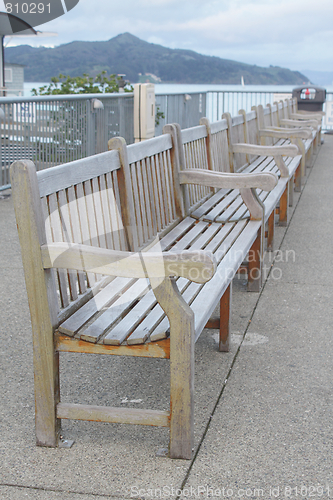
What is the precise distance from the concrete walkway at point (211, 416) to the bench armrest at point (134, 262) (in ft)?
2.49

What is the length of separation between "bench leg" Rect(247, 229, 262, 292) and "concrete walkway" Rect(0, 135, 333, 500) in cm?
9

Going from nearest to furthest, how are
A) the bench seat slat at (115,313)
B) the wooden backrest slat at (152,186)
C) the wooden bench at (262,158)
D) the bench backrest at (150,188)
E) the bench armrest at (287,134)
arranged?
the bench seat slat at (115,313)
the bench backrest at (150,188)
the wooden backrest slat at (152,186)
the wooden bench at (262,158)
the bench armrest at (287,134)

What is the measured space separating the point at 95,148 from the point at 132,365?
6368 millimetres

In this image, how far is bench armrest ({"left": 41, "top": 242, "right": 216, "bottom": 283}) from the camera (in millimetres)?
2176

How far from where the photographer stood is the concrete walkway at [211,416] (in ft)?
7.29

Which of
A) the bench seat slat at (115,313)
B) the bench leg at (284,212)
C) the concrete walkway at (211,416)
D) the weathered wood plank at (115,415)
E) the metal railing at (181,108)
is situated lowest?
the concrete walkway at (211,416)

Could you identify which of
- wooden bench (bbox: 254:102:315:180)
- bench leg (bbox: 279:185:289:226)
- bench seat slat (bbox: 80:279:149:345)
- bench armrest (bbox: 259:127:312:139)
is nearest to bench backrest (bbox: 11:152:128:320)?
bench seat slat (bbox: 80:279:149:345)

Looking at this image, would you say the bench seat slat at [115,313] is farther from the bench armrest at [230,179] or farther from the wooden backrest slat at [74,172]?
the bench armrest at [230,179]

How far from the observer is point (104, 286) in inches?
118

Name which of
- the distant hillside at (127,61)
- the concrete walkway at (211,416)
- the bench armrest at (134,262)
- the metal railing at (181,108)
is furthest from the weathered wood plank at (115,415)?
the distant hillside at (127,61)

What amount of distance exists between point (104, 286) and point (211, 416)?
83cm

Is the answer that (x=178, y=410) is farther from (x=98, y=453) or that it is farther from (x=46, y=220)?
(x=46, y=220)

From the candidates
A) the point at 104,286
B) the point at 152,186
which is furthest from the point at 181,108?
the point at 104,286

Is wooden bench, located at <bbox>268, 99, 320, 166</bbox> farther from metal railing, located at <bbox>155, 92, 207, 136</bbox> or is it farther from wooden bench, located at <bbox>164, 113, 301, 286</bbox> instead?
wooden bench, located at <bbox>164, 113, 301, 286</bbox>
